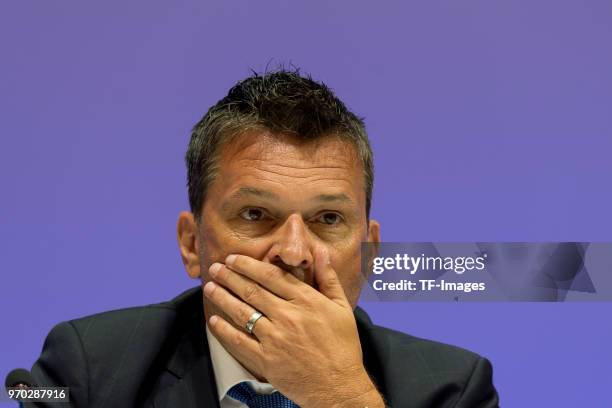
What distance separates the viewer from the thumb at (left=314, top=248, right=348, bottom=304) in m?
2.45

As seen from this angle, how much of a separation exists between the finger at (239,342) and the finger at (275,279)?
15 centimetres

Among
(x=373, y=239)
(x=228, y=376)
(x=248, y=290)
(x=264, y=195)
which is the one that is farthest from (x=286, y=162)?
(x=228, y=376)

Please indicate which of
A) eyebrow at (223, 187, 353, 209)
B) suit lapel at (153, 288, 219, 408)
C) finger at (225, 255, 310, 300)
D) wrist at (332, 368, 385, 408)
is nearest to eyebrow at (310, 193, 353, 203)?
eyebrow at (223, 187, 353, 209)

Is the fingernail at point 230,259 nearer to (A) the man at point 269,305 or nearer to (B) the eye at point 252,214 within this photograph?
(A) the man at point 269,305

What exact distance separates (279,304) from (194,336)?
0.57m

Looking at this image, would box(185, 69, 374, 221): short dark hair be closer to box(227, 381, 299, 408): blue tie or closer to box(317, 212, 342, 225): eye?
box(317, 212, 342, 225): eye

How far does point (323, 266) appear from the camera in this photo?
2.45 m

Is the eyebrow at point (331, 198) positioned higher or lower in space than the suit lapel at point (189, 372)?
higher

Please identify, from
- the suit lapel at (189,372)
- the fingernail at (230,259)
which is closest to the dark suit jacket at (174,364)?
the suit lapel at (189,372)

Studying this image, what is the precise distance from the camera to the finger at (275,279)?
7.82 ft

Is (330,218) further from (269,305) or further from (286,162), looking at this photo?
(269,305)

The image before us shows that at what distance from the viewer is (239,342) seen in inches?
95.0

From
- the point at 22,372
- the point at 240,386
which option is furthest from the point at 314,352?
the point at 22,372

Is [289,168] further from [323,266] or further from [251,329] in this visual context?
[251,329]
